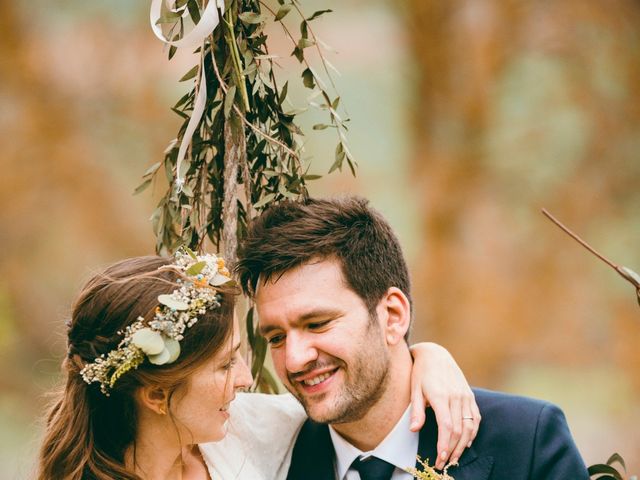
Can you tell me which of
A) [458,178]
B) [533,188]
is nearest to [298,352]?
[533,188]

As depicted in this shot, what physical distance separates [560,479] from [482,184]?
492cm

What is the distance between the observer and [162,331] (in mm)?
2205

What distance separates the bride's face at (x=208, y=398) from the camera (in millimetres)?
2303

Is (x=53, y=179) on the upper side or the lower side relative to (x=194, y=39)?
lower

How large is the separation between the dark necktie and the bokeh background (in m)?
4.41

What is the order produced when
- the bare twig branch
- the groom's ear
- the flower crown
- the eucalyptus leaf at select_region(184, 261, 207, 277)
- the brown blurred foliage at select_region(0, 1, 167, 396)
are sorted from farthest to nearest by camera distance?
1. the brown blurred foliage at select_region(0, 1, 167, 396)
2. the groom's ear
3. the eucalyptus leaf at select_region(184, 261, 207, 277)
4. the flower crown
5. the bare twig branch

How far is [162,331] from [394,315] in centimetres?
84

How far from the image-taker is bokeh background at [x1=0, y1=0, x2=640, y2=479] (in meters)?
6.71

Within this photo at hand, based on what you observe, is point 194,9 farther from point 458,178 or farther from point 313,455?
point 458,178

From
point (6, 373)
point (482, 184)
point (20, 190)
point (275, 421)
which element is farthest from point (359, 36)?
point (275, 421)

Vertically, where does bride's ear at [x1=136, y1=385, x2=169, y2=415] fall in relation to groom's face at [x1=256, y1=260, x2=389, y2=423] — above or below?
below

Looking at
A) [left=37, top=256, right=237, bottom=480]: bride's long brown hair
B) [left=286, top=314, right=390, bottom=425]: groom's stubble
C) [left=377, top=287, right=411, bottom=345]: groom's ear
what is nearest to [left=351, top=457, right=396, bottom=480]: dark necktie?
[left=286, top=314, right=390, bottom=425]: groom's stubble

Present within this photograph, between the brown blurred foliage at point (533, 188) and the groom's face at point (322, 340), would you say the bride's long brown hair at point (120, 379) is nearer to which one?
the groom's face at point (322, 340)

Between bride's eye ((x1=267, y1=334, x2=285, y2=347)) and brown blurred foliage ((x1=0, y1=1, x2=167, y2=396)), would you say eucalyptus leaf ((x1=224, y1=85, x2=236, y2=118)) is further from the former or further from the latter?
brown blurred foliage ((x1=0, y1=1, x2=167, y2=396))
